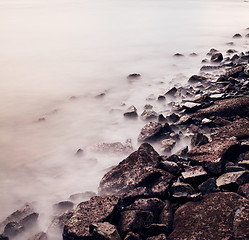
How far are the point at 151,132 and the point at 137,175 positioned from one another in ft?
6.39

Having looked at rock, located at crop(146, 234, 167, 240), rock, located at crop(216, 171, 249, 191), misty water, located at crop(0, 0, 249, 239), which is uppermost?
rock, located at crop(216, 171, 249, 191)

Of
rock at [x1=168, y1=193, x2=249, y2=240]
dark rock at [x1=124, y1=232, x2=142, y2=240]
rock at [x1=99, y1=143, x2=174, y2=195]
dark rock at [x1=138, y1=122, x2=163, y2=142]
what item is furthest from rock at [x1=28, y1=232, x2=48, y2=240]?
dark rock at [x1=138, y1=122, x2=163, y2=142]

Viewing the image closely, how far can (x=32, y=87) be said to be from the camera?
1083 cm

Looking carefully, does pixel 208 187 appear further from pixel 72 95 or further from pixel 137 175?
pixel 72 95

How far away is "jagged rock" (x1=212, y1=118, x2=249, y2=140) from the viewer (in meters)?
4.38

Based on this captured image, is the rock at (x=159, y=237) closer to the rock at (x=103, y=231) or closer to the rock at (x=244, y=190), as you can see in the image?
the rock at (x=103, y=231)

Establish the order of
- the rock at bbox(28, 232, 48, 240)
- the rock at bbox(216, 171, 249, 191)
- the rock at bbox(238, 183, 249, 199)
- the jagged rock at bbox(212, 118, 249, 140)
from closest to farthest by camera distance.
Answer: the rock at bbox(238, 183, 249, 199) → the rock at bbox(216, 171, 249, 191) → the rock at bbox(28, 232, 48, 240) → the jagged rock at bbox(212, 118, 249, 140)

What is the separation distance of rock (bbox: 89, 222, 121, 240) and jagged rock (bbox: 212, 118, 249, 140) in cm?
264

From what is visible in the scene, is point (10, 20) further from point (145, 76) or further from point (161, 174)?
point (161, 174)

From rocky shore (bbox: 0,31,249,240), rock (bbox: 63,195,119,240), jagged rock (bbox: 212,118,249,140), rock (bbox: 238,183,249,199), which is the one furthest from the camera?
jagged rock (bbox: 212,118,249,140)

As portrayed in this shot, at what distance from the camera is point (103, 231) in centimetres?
277

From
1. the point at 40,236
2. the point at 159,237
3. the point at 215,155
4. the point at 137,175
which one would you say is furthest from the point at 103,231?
the point at 215,155

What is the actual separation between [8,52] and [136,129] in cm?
1425

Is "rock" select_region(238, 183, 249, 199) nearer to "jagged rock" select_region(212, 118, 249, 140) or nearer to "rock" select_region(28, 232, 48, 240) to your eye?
"jagged rock" select_region(212, 118, 249, 140)
